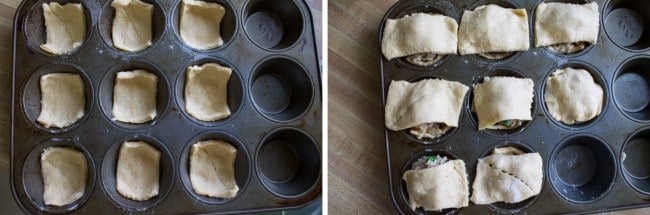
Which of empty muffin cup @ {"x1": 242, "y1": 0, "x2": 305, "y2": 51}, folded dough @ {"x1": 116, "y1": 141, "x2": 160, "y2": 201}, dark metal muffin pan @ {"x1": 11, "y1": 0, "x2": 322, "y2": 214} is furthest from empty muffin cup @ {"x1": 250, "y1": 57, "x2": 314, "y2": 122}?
folded dough @ {"x1": 116, "y1": 141, "x2": 160, "y2": 201}

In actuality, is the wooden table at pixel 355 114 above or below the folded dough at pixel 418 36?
below

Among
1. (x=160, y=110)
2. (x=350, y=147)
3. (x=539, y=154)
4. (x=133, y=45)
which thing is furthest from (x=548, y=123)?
(x=133, y=45)

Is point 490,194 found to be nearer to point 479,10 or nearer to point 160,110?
point 479,10

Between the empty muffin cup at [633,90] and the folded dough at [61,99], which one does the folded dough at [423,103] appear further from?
the folded dough at [61,99]

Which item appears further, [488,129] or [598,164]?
[598,164]

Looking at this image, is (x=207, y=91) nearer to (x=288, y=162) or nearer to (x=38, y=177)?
(x=288, y=162)

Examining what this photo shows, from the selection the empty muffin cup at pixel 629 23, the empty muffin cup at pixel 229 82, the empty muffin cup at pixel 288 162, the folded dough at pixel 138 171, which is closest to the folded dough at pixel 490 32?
the empty muffin cup at pixel 629 23
